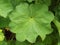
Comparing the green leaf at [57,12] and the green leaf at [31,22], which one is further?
the green leaf at [57,12]

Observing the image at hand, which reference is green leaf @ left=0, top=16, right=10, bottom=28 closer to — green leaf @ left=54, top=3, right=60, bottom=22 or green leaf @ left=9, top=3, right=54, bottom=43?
green leaf @ left=9, top=3, right=54, bottom=43

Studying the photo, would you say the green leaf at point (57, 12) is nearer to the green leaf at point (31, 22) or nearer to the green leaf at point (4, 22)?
the green leaf at point (31, 22)

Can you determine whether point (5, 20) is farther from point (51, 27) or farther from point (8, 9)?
point (51, 27)

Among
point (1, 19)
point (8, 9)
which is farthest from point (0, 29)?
point (8, 9)

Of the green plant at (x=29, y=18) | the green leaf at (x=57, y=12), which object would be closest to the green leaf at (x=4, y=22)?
the green plant at (x=29, y=18)

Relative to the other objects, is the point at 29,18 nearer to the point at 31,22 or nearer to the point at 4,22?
the point at 31,22

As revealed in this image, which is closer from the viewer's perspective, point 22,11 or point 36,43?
point 22,11
